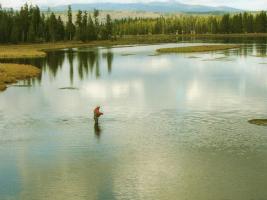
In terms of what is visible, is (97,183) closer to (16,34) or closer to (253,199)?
(253,199)

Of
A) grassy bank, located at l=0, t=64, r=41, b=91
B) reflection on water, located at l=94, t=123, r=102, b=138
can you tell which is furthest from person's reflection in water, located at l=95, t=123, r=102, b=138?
grassy bank, located at l=0, t=64, r=41, b=91

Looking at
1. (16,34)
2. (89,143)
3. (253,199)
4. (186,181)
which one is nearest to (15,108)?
(89,143)

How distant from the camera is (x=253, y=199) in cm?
2445

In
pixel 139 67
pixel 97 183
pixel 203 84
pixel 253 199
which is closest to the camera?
pixel 253 199

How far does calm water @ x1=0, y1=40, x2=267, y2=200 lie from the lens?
1043 inches

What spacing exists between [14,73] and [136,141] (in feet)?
172

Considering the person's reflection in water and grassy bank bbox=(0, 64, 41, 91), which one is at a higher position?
grassy bank bbox=(0, 64, 41, 91)

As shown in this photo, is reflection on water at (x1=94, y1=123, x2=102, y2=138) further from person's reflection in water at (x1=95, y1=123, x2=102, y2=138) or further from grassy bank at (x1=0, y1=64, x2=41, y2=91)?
grassy bank at (x1=0, y1=64, x2=41, y2=91)

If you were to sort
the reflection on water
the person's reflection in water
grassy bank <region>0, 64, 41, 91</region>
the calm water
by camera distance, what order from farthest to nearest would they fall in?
1. grassy bank <region>0, 64, 41, 91</region>
2. the reflection on water
3. the person's reflection in water
4. the calm water

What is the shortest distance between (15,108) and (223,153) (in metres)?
26.6

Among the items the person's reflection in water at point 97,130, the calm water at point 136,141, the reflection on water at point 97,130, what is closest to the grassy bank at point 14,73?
the calm water at point 136,141

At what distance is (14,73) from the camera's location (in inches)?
3332

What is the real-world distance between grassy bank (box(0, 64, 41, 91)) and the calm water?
8256 mm

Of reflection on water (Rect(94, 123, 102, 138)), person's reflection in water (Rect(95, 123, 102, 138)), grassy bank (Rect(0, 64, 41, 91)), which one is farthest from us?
grassy bank (Rect(0, 64, 41, 91))
